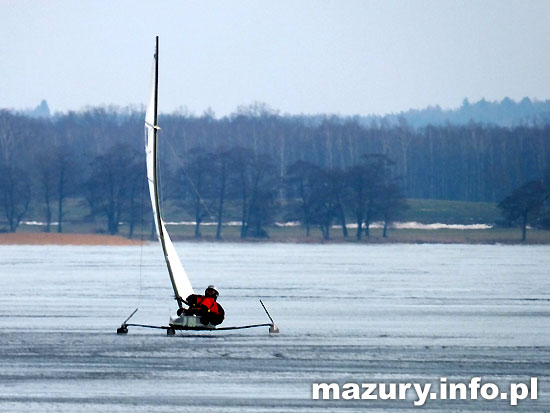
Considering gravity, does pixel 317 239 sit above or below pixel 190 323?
Answer: above

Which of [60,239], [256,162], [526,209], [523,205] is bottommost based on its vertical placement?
[60,239]

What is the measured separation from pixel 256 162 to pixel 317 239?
57.2 feet

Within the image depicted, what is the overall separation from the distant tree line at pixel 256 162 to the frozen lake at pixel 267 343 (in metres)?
76.0

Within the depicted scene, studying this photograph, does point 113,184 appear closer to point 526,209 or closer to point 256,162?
point 256,162

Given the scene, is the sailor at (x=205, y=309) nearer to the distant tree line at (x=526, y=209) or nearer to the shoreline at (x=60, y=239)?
the shoreline at (x=60, y=239)

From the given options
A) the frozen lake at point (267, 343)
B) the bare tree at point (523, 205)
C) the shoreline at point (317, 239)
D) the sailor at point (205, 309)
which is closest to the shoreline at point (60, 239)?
the shoreline at point (317, 239)

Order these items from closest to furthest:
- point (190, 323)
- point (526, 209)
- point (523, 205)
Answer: point (190, 323), point (526, 209), point (523, 205)

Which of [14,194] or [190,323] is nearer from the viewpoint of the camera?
[190,323]

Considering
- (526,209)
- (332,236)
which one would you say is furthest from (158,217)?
(526,209)

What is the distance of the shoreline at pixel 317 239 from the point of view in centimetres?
10856

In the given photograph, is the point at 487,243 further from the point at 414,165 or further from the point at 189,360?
the point at 189,360

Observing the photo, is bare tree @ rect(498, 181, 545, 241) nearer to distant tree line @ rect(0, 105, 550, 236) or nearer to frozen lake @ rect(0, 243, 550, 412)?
distant tree line @ rect(0, 105, 550, 236)

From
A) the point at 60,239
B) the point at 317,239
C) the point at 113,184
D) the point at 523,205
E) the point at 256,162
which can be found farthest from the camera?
the point at 256,162

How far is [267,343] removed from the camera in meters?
27.5
